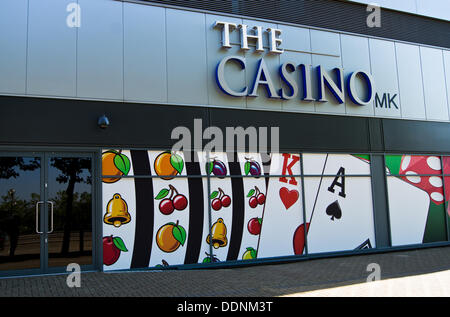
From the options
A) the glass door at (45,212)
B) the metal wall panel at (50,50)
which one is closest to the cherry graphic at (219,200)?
the glass door at (45,212)

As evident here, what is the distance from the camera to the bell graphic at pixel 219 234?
977 centimetres

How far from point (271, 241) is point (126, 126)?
4.44 metres

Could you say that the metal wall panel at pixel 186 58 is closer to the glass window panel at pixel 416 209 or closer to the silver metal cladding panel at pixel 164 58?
the silver metal cladding panel at pixel 164 58

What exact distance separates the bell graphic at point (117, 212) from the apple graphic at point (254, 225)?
2.90m

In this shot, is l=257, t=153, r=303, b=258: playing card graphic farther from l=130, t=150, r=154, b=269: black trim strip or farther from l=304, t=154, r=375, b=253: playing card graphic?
l=130, t=150, r=154, b=269: black trim strip

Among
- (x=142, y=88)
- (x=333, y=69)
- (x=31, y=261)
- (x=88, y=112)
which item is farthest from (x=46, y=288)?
(x=333, y=69)

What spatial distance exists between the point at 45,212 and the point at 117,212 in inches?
56.6

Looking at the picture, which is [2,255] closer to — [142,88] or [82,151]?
[82,151]

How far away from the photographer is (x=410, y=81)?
12836 mm

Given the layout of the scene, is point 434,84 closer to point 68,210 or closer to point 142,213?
point 142,213

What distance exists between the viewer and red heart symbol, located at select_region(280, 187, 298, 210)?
10.6 meters

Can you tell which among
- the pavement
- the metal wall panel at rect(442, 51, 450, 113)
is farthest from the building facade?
the pavement

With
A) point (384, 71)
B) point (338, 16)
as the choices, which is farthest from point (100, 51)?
point (384, 71)

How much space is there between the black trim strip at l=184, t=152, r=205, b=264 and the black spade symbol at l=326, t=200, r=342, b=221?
354cm
